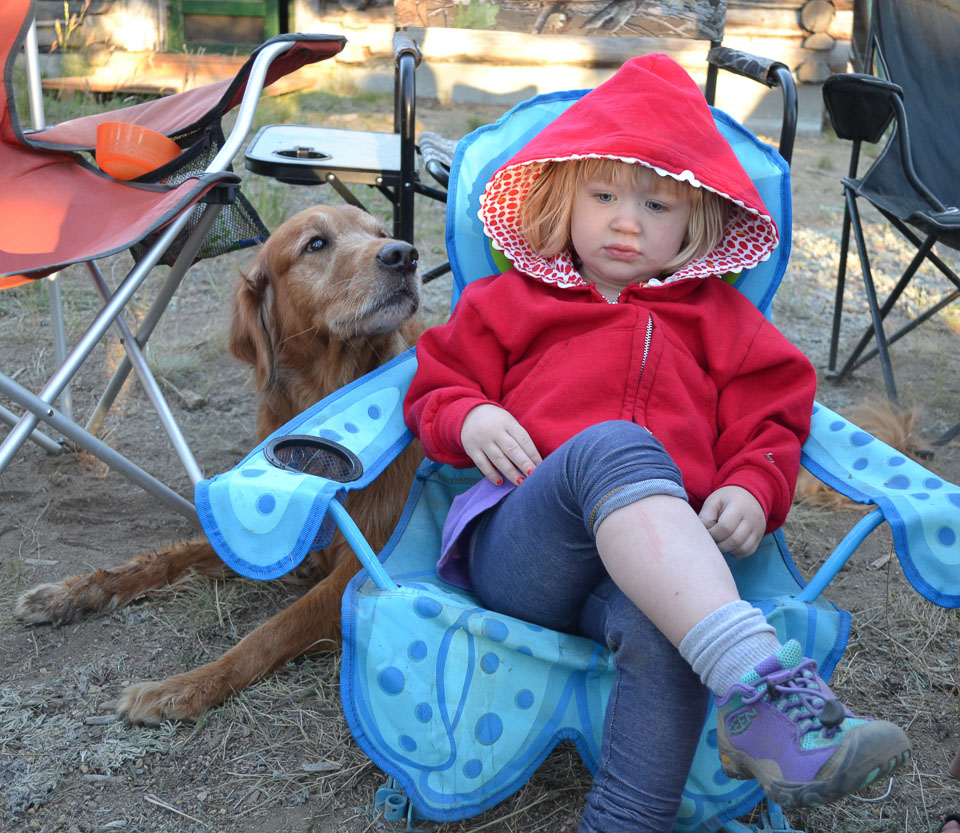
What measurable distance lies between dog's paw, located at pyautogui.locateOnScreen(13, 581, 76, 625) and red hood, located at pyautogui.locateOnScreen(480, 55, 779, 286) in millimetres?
1312

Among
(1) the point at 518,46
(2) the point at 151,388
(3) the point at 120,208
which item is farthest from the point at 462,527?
(1) the point at 518,46

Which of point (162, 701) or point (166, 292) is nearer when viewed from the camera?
point (162, 701)

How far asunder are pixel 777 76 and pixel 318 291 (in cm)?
135

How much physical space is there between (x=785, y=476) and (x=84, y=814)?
1402 millimetres

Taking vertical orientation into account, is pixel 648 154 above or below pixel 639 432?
above

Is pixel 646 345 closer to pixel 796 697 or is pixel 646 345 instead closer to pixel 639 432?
pixel 639 432

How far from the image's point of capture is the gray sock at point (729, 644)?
→ 4.48ft

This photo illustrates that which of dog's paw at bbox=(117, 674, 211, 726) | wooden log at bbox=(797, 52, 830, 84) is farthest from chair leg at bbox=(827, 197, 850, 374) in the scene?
wooden log at bbox=(797, 52, 830, 84)

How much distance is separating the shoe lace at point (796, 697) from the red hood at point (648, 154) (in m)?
0.85

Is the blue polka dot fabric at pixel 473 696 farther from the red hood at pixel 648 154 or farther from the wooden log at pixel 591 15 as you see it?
the wooden log at pixel 591 15

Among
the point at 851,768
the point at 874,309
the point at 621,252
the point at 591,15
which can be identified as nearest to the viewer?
the point at 851,768

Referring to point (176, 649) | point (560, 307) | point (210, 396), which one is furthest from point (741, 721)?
point (210, 396)

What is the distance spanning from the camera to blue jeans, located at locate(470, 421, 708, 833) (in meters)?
1.49

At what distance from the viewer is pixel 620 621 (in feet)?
5.12
